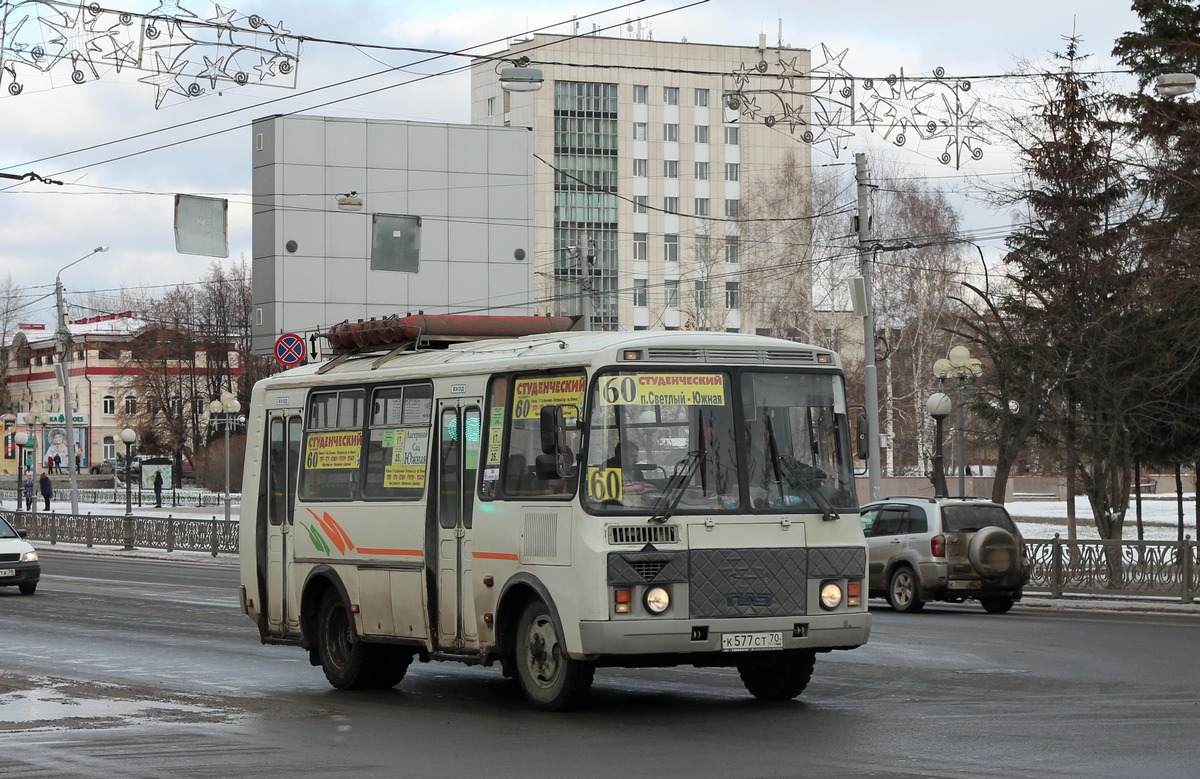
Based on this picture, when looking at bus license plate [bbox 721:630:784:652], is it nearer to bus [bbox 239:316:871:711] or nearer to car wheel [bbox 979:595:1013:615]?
bus [bbox 239:316:871:711]

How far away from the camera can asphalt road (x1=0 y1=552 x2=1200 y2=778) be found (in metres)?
10.1

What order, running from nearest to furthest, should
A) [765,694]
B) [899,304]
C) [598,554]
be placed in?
[598,554] → [765,694] → [899,304]

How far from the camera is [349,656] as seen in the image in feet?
49.1

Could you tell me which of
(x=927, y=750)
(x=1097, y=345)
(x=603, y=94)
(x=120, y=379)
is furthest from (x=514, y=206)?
(x=120, y=379)

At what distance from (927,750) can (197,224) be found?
20.9 m

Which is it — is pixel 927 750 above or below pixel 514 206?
below

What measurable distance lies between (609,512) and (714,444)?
0.96m

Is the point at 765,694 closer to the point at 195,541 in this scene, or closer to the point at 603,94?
the point at 195,541

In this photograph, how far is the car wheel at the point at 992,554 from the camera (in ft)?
80.7

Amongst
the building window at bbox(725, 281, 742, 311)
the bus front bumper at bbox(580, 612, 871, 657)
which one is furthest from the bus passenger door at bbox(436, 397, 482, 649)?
the building window at bbox(725, 281, 742, 311)

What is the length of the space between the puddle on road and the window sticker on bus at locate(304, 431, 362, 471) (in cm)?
239

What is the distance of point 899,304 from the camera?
3063 inches

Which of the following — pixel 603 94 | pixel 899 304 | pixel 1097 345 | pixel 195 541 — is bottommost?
pixel 195 541

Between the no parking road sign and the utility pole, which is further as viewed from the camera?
the utility pole
